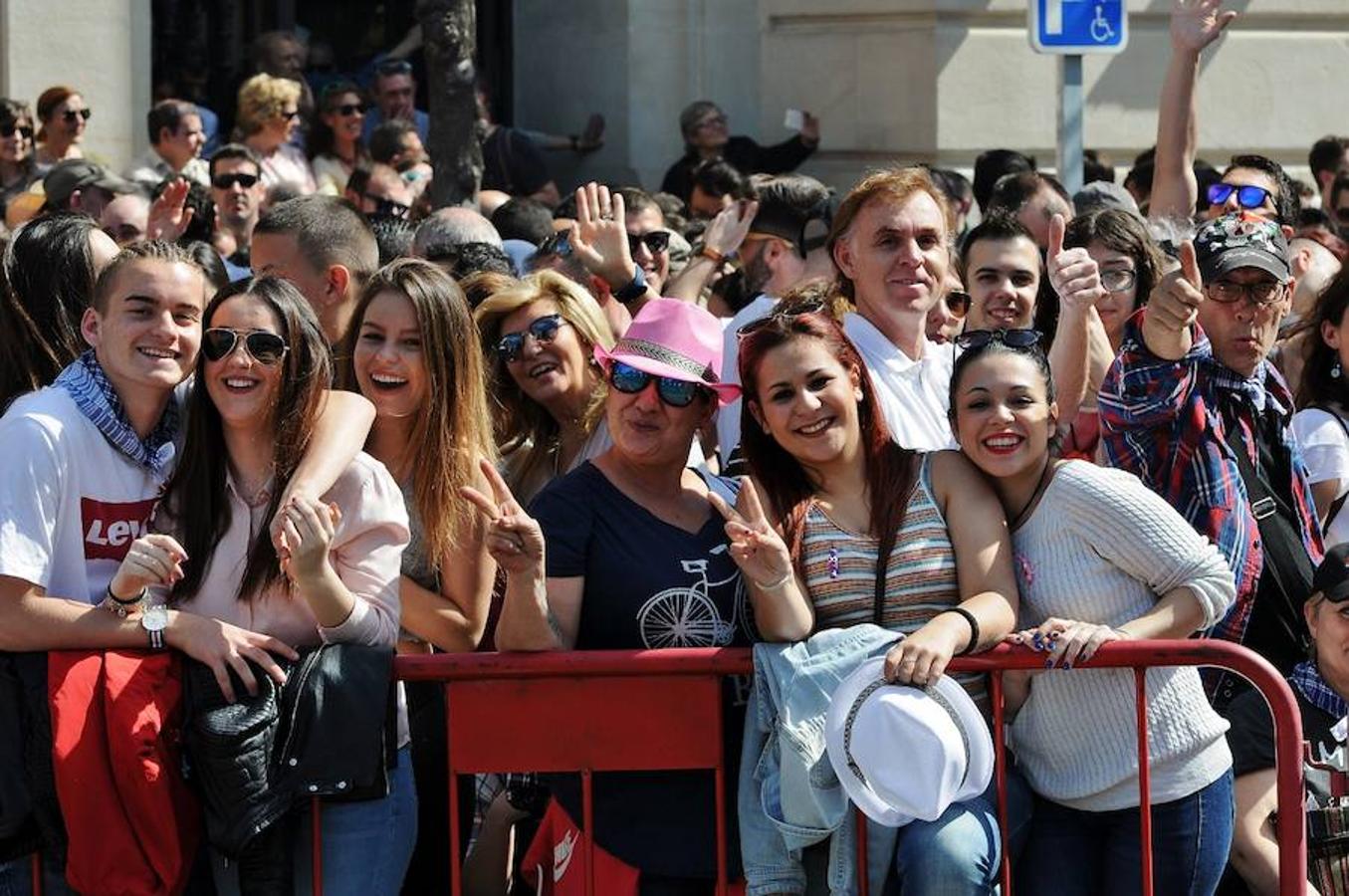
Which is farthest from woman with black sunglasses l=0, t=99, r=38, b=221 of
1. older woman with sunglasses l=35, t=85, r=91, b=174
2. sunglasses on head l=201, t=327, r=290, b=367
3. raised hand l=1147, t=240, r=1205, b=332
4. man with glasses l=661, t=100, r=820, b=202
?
raised hand l=1147, t=240, r=1205, b=332

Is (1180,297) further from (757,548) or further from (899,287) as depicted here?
(757,548)

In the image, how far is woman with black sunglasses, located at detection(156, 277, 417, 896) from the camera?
5031mm

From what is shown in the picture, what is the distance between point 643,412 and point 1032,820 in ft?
4.08

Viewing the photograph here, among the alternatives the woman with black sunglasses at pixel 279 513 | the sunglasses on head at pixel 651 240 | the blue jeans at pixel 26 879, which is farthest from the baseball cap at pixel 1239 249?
the blue jeans at pixel 26 879

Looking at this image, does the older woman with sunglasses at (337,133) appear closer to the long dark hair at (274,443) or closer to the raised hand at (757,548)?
the long dark hair at (274,443)

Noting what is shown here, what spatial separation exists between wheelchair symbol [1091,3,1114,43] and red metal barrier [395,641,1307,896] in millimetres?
5057

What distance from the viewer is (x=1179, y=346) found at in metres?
5.50

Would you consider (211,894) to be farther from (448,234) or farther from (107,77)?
(107,77)

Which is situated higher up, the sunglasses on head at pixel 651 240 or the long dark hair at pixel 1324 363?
the sunglasses on head at pixel 651 240

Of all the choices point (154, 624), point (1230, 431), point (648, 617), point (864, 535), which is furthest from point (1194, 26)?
point (154, 624)

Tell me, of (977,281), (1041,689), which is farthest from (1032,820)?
(977,281)

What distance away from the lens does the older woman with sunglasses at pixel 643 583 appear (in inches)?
200

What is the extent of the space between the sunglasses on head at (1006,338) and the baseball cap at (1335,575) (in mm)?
819

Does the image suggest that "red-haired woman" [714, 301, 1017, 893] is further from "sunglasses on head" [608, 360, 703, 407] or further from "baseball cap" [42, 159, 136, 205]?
"baseball cap" [42, 159, 136, 205]
